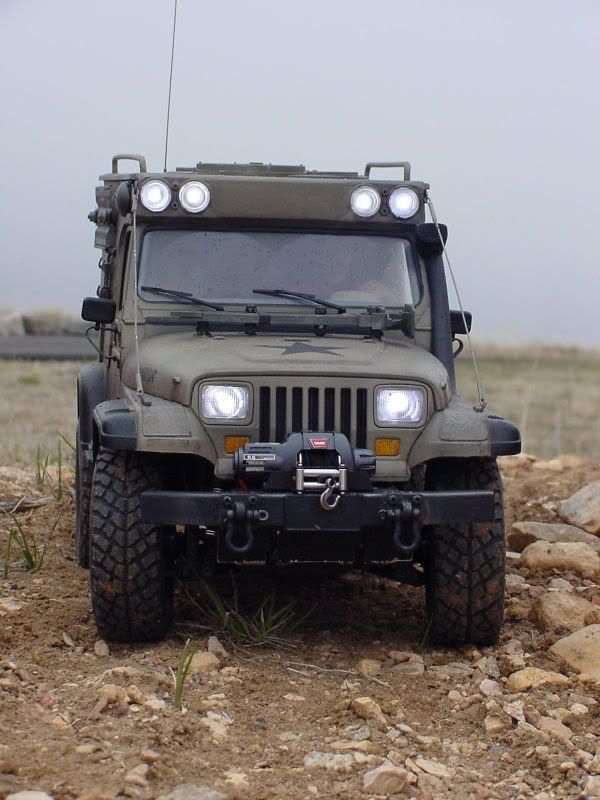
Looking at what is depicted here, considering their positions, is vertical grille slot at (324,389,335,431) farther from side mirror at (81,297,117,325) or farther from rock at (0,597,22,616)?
rock at (0,597,22,616)

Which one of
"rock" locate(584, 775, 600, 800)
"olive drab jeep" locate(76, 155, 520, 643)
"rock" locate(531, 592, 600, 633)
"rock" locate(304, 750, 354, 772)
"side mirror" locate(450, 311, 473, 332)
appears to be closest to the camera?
"rock" locate(584, 775, 600, 800)

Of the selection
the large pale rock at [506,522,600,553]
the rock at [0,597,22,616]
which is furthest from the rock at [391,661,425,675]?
the large pale rock at [506,522,600,553]

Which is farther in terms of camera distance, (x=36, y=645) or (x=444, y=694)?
(x=36, y=645)

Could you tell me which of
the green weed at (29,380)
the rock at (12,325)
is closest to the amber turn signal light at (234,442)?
the green weed at (29,380)

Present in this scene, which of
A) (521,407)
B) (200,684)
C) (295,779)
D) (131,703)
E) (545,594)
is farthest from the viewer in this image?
(521,407)

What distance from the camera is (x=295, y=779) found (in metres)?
4.57

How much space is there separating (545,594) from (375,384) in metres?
1.63

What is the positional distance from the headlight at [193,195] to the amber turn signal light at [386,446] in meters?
1.63

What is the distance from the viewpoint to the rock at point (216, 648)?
19.2 feet

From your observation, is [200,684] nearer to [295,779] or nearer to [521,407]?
[295,779]

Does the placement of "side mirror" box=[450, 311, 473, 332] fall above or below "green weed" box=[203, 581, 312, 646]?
above

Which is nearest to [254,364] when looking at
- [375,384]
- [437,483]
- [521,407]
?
[375,384]

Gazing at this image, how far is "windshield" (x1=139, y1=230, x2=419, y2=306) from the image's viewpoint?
21.8 ft

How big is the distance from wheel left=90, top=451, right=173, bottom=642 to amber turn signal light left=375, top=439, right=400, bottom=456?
3.11ft
